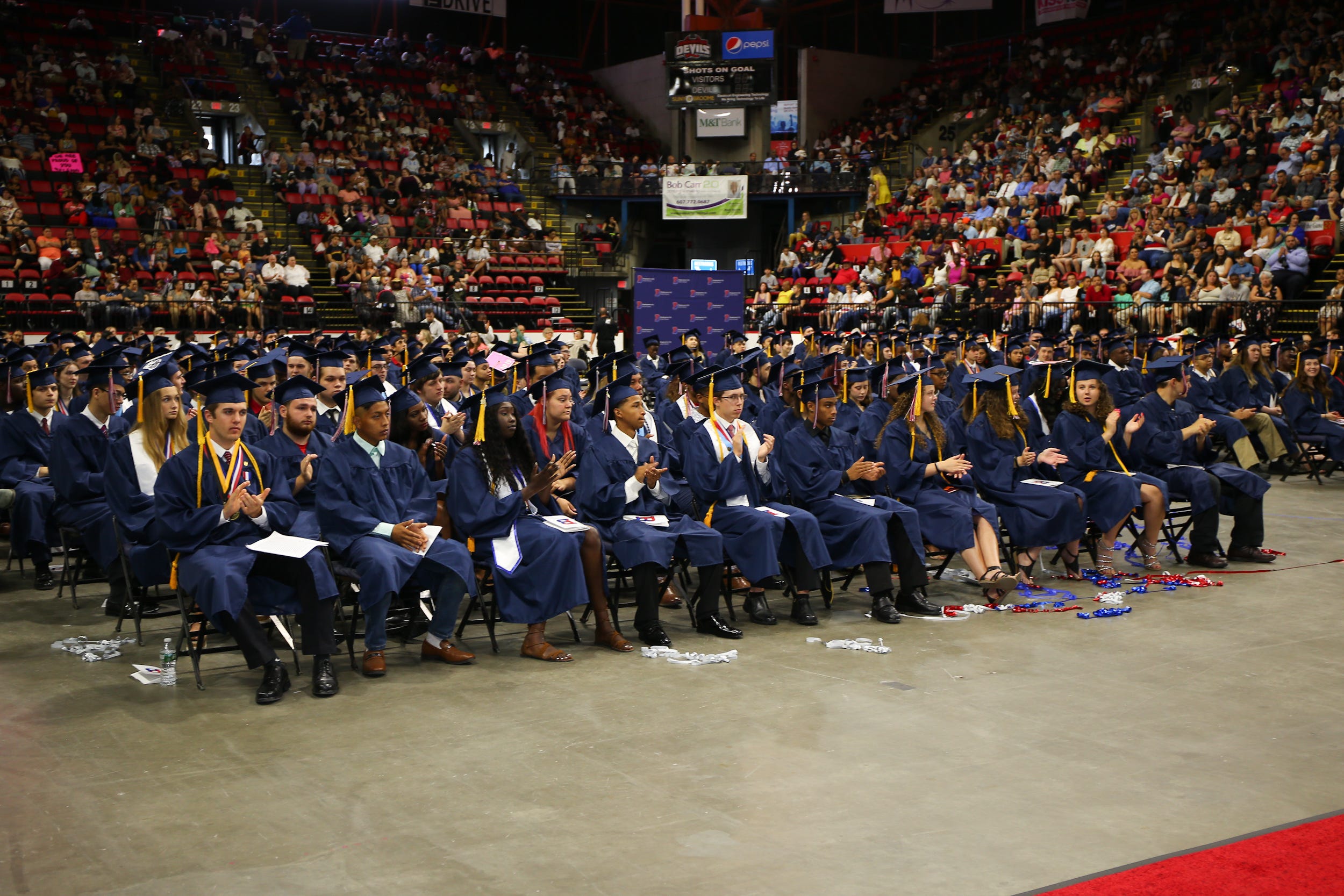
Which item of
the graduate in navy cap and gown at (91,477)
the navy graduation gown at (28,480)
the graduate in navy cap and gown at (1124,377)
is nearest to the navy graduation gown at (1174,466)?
the graduate in navy cap and gown at (1124,377)

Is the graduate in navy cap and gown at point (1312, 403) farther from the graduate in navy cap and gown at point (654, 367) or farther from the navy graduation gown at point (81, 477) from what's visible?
the navy graduation gown at point (81, 477)

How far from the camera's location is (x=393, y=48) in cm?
3431

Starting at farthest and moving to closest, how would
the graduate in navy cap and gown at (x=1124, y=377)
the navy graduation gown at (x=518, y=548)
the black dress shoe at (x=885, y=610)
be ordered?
1. the graduate in navy cap and gown at (x=1124, y=377)
2. the black dress shoe at (x=885, y=610)
3. the navy graduation gown at (x=518, y=548)

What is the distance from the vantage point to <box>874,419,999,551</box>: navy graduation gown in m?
7.97

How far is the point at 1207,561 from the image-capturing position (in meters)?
9.02

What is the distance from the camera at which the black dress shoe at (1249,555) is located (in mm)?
9180

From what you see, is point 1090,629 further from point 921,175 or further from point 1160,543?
point 921,175

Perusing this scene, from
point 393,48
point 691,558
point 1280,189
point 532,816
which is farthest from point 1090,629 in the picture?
point 393,48

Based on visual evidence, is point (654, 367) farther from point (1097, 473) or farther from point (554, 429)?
point (554, 429)

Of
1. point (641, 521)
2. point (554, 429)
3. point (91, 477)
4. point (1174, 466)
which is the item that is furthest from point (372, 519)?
point (1174, 466)

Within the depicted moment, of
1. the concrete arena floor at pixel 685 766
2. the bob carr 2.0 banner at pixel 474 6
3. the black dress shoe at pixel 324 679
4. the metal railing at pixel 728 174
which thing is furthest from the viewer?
the bob carr 2.0 banner at pixel 474 6

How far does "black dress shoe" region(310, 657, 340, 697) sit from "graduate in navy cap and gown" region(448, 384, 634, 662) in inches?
38.8

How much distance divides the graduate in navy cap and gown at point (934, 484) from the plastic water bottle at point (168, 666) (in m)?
4.47

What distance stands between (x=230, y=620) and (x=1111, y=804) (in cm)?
401
